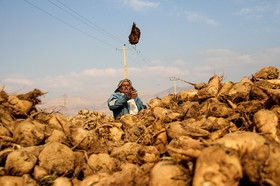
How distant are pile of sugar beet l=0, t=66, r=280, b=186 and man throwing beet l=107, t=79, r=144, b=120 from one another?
239cm

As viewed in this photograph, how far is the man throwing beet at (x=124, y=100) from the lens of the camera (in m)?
9.67

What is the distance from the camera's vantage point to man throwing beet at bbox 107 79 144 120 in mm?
9672

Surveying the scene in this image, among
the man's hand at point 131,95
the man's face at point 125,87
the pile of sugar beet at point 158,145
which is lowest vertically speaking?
the pile of sugar beet at point 158,145

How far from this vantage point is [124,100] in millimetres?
9594

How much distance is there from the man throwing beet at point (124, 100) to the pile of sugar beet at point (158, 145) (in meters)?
2.39

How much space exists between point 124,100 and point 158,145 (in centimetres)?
430

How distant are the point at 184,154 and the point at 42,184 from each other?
251 cm

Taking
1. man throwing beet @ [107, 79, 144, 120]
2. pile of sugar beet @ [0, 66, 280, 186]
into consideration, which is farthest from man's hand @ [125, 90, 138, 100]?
pile of sugar beet @ [0, 66, 280, 186]

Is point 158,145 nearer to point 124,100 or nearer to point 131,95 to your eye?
point 124,100

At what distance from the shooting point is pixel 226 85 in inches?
289

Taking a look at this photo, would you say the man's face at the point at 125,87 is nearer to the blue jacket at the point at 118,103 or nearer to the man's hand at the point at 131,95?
the blue jacket at the point at 118,103

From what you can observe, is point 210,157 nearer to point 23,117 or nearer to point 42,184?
point 42,184

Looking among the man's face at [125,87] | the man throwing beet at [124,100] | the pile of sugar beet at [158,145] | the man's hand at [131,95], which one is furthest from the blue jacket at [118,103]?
the pile of sugar beet at [158,145]

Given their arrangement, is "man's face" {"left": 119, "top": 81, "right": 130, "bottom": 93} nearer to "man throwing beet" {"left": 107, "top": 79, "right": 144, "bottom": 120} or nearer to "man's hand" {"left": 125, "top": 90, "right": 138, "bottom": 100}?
"man throwing beet" {"left": 107, "top": 79, "right": 144, "bottom": 120}
